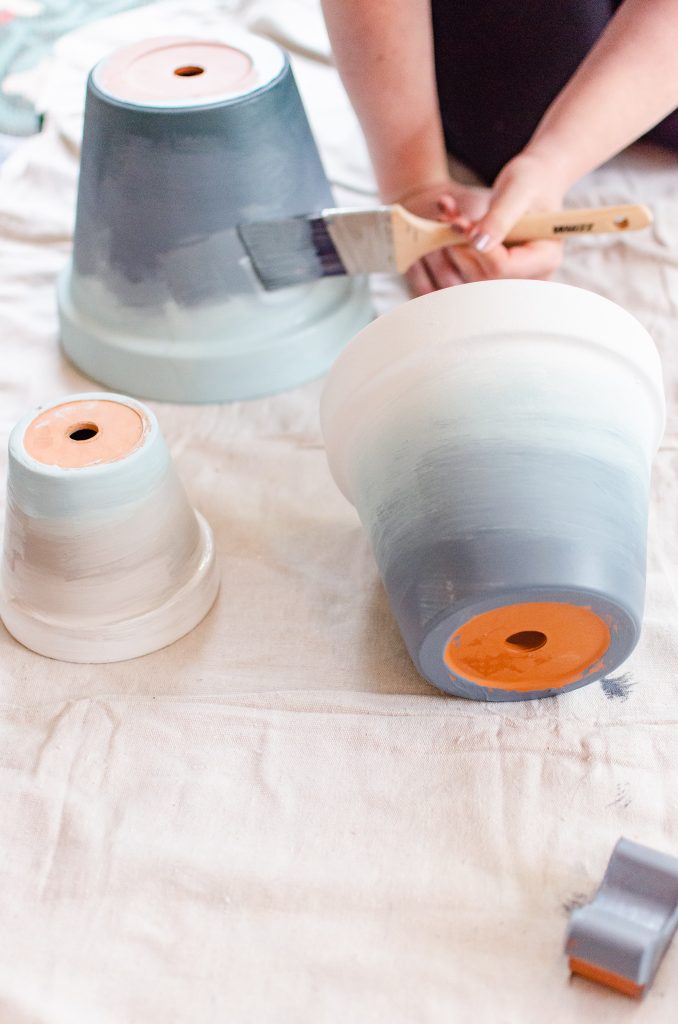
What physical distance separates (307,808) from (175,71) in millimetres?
552

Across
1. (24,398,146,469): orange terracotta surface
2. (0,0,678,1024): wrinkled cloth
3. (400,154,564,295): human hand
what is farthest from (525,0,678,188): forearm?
(24,398,146,469): orange terracotta surface

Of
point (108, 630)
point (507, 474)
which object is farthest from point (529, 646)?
point (108, 630)

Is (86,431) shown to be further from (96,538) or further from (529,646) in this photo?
(529,646)

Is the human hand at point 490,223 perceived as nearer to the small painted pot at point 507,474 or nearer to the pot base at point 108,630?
the small painted pot at point 507,474

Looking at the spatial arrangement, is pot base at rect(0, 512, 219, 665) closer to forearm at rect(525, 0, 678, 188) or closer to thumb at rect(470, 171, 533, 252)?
thumb at rect(470, 171, 533, 252)

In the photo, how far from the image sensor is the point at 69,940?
0.54 metres

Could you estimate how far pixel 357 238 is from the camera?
0.81m

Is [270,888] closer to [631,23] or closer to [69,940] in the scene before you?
[69,940]

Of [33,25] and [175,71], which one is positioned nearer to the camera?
[175,71]

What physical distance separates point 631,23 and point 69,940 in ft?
2.50

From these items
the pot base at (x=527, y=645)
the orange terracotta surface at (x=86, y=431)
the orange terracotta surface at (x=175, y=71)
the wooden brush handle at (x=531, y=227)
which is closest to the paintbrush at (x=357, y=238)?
the wooden brush handle at (x=531, y=227)

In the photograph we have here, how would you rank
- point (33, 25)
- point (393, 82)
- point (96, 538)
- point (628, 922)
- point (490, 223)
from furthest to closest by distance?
point (33, 25), point (393, 82), point (490, 223), point (96, 538), point (628, 922)

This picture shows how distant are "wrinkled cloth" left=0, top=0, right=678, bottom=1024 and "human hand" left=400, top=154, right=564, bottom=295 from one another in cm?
19

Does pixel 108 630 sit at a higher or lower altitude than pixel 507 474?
lower
